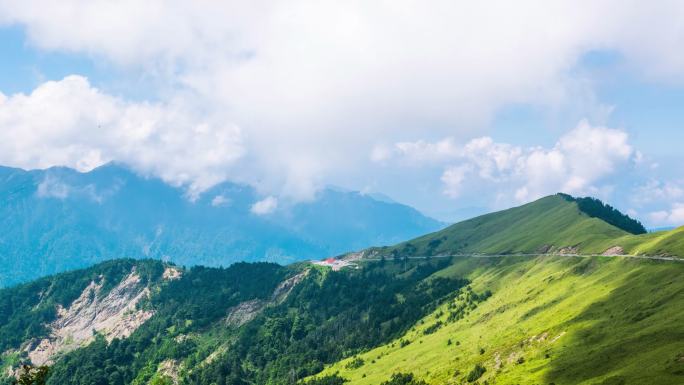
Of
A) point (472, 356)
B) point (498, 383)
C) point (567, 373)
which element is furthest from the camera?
point (472, 356)

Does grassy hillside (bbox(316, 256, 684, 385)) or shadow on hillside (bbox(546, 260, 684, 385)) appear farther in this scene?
grassy hillside (bbox(316, 256, 684, 385))

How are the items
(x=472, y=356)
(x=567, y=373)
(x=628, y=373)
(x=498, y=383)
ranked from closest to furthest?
1. (x=628, y=373)
2. (x=567, y=373)
3. (x=498, y=383)
4. (x=472, y=356)

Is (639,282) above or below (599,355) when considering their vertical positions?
above

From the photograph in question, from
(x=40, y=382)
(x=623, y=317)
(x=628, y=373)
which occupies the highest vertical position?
(x=40, y=382)

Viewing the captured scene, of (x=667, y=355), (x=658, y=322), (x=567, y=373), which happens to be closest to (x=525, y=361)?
(x=567, y=373)

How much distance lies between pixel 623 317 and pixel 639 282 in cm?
3135

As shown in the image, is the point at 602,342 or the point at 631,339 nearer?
the point at 631,339

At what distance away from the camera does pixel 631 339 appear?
135750 mm

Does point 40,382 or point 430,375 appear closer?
point 40,382

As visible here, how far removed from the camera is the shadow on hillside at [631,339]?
381 ft

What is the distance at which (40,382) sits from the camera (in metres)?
102

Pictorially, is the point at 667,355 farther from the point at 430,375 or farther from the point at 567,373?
the point at 430,375

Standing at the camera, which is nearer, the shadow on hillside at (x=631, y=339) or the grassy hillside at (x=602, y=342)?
the shadow on hillside at (x=631, y=339)

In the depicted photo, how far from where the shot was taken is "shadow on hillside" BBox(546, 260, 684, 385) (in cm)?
11601
